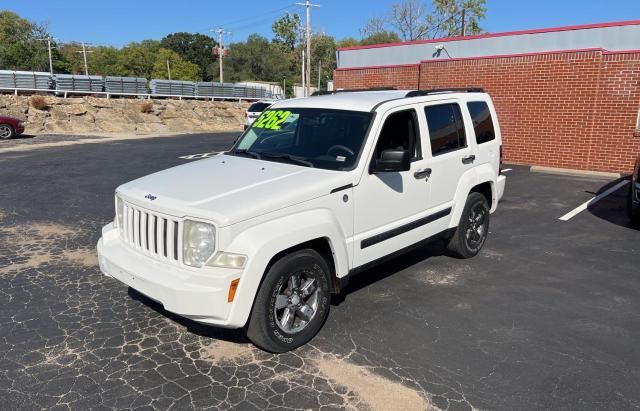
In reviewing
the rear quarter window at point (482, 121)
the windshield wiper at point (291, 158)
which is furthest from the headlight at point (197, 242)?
the rear quarter window at point (482, 121)

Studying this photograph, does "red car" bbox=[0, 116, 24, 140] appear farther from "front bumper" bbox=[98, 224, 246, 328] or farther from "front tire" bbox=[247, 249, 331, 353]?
"front tire" bbox=[247, 249, 331, 353]

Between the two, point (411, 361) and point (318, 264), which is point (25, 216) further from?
point (411, 361)

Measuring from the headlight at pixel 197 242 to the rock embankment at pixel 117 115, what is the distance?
88.8ft

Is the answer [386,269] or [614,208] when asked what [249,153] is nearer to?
[386,269]

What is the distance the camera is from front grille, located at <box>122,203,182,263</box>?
140 inches

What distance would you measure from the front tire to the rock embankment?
27.2 m

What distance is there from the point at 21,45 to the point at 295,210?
86514 millimetres

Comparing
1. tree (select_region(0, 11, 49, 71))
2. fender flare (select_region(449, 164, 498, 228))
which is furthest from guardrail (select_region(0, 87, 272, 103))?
tree (select_region(0, 11, 49, 71))

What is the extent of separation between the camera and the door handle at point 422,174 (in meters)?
4.82

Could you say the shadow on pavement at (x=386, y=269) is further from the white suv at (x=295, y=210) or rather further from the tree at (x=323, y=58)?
the tree at (x=323, y=58)

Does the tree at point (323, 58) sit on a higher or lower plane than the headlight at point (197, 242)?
higher

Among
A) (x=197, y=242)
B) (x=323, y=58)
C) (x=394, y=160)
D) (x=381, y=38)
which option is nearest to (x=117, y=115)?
(x=394, y=160)

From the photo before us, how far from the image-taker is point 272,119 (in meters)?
5.21

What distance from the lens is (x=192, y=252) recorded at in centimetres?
347
